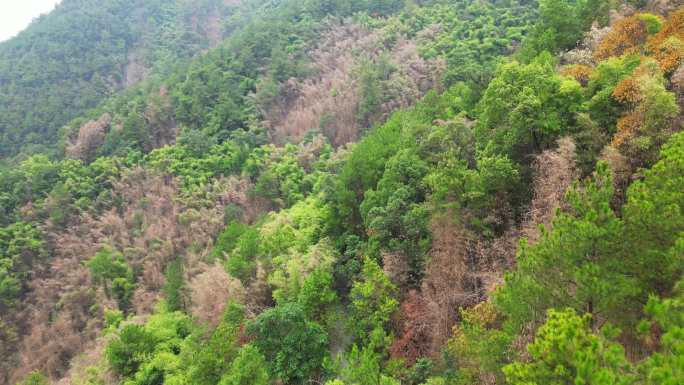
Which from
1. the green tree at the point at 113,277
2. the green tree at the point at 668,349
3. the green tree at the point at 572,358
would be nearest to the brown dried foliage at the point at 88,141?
the green tree at the point at 113,277

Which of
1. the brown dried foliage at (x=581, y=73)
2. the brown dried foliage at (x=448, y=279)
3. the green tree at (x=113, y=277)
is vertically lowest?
the green tree at (x=113, y=277)

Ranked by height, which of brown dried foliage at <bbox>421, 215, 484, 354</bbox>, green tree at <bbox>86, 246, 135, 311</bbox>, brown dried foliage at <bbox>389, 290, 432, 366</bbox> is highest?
brown dried foliage at <bbox>421, 215, 484, 354</bbox>

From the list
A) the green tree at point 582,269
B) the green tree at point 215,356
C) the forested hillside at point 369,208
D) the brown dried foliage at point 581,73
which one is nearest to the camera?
the green tree at point 582,269

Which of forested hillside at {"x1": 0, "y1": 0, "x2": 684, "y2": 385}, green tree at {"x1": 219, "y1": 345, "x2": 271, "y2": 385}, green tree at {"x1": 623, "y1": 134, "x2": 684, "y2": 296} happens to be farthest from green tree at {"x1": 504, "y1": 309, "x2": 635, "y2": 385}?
green tree at {"x1": 219, "y1": 345, "x2": 271, "y2": 385}

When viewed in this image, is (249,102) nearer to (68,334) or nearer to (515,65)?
(68,334)

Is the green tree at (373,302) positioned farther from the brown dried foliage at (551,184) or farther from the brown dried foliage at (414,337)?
the brown dried foliage at (551,184)

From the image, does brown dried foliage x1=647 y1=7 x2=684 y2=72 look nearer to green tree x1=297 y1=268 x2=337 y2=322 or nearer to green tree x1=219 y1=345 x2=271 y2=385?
green tree x1=297 y1=268 x2=337 y2=322

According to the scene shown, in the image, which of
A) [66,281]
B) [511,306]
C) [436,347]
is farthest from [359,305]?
[66,281]

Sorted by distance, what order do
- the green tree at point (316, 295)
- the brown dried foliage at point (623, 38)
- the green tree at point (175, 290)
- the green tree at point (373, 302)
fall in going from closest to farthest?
the green tree at point (373, 302) → the brown dried foliage at point (623, 38) → the green tree at point (316, 295) → the green tree at point (175, 290)

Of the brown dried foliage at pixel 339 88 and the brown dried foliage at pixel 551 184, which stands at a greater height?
the brown dried foliage at pixel 551 184
